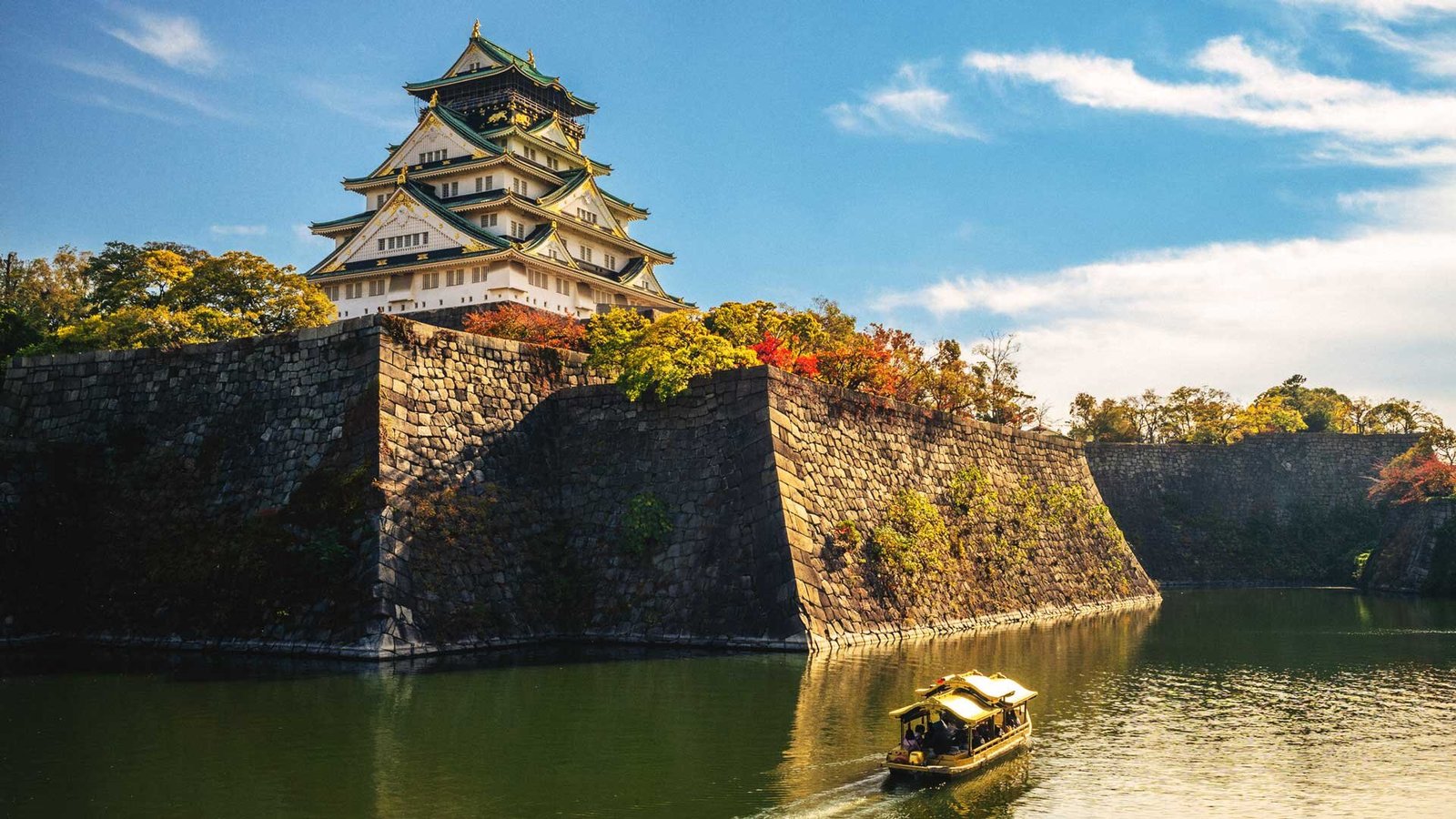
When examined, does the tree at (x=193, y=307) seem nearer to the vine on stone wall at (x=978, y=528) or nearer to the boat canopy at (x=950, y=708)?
the vine on stone wall at (x=978, y=528)

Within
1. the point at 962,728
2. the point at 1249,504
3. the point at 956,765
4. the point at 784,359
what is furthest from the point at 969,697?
the point at 1249,504

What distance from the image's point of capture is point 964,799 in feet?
38.4

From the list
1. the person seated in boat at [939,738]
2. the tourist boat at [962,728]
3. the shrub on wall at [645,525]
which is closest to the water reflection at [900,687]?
the tourist boat at [962,728]

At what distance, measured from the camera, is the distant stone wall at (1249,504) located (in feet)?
158

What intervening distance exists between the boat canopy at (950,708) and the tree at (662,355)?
11816 millimetres

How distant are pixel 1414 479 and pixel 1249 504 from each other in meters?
6.42

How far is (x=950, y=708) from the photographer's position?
1272 centimetres

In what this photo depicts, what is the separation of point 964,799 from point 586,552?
13009 mm

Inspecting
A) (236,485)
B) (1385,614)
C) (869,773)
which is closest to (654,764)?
(869,773)

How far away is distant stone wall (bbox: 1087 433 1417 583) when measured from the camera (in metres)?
48.3

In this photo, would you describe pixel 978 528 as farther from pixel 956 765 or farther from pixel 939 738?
pixel 956 765

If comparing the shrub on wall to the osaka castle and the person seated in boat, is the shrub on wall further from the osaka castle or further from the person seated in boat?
A: the osaka castle

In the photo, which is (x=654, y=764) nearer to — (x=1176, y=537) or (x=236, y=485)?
(x=236, y=485)

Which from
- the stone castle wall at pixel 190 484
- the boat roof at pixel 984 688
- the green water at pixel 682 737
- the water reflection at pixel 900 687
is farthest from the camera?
the stone castle wall at pixel 190 484
